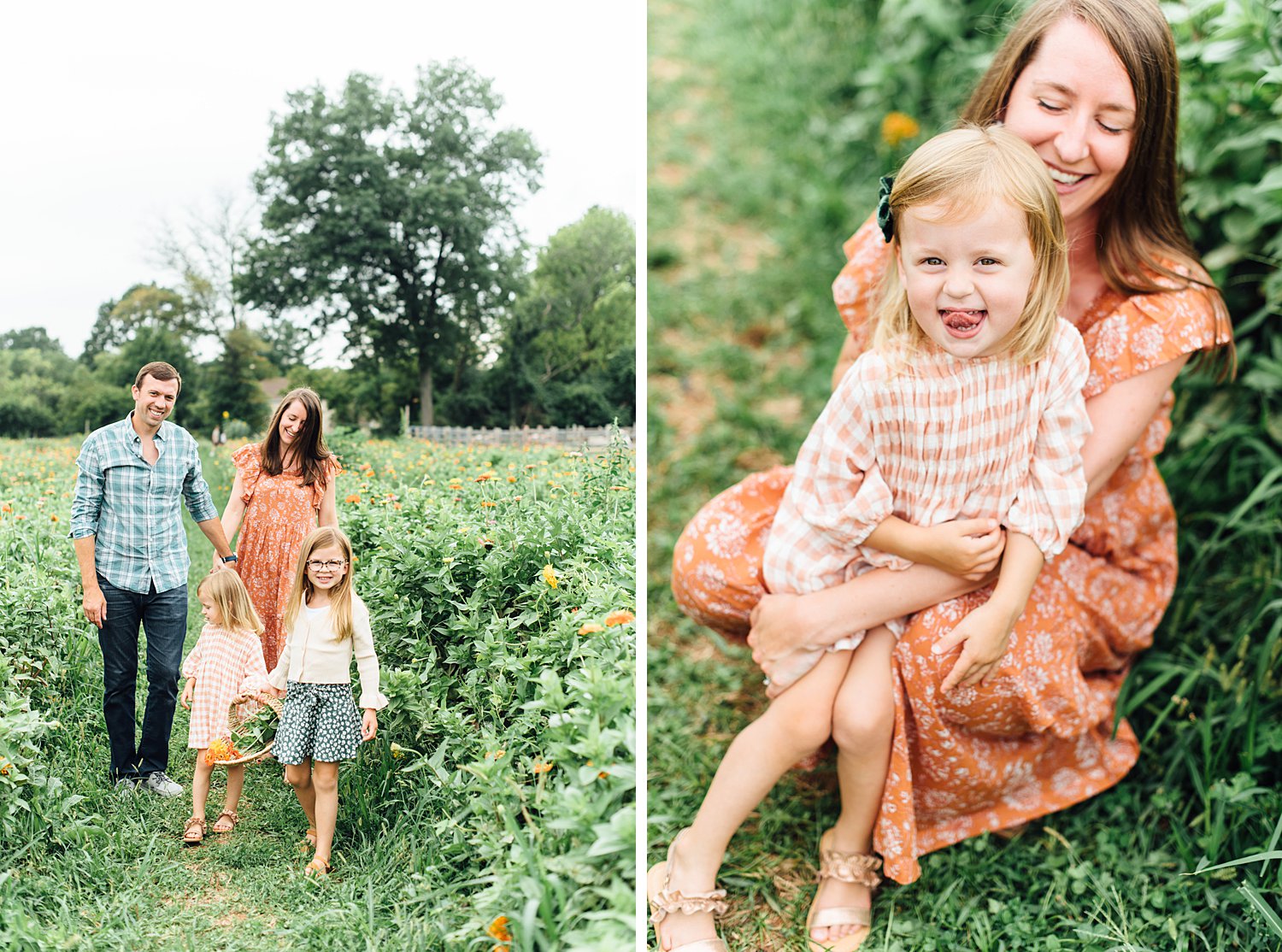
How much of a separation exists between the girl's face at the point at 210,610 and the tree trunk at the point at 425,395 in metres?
0.59

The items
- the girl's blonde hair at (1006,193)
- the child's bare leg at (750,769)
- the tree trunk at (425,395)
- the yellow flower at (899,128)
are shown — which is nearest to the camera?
the girl's blonde hair at (1006,193)

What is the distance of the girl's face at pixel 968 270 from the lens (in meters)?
1.79

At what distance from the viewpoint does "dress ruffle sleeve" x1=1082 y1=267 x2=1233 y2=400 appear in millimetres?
2080

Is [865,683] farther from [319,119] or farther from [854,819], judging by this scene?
[319,119]

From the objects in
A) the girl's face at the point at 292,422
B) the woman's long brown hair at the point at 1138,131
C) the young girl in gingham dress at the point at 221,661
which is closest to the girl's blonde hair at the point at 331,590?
the young girl in gingham dress at the point at 221,661

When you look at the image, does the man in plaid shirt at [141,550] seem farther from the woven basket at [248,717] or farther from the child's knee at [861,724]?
the child's knee at [861,724]

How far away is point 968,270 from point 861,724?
886mm

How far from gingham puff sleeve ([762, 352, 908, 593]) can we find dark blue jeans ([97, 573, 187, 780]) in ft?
4.21

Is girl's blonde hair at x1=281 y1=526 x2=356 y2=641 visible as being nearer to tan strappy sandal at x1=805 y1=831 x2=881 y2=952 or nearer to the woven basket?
the woven basket

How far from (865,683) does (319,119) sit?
5.44 ft

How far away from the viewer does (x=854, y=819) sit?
87.1 inches

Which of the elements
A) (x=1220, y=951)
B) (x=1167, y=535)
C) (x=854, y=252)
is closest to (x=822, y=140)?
(x=854, y=252)

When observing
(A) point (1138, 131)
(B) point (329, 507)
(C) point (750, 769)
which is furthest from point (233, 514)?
(A) point (1138, 131)

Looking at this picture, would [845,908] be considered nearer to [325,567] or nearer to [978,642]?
[978,642]
